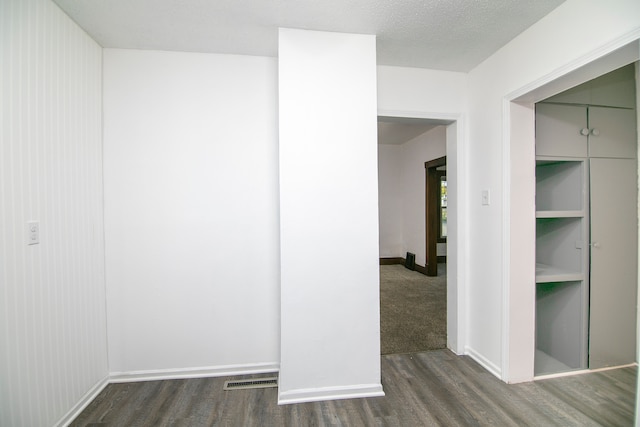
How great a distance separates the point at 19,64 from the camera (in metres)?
1.42

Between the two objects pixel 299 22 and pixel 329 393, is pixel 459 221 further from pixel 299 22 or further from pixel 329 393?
pixel 299 22

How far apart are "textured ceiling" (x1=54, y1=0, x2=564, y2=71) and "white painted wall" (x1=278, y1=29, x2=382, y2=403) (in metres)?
0.16

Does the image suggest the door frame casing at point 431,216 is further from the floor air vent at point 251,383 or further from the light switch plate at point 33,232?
the light switch plate at point 33,232

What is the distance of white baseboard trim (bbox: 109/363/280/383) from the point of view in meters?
2.12

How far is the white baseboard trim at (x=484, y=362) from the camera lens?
6.98 ft

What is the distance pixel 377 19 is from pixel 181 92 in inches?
58.5

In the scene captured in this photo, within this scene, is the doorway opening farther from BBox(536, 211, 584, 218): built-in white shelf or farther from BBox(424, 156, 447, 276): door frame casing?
BBox(536, 211, 584, 218): built-in white shelf

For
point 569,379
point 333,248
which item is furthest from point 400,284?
point 333,248

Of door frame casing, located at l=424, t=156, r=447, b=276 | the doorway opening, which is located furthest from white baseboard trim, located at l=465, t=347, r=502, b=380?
door frame casing, located at l=424, t=156, r=447, b=276

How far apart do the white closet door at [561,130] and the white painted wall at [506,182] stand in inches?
10.5

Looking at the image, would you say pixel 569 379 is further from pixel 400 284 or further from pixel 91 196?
pixel 91 196

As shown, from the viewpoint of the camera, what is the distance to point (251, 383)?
208cm

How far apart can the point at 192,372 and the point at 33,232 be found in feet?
4.64

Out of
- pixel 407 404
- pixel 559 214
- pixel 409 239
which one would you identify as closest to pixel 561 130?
pixel 559 214
